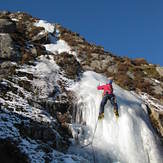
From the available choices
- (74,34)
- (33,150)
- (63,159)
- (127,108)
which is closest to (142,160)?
(127,108)

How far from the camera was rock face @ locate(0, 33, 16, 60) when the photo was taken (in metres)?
18.4

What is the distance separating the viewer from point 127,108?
16906 mm

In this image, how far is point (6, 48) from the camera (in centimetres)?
1903

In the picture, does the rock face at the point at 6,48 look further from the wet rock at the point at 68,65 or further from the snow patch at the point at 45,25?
the snow patch at the point at 45,25

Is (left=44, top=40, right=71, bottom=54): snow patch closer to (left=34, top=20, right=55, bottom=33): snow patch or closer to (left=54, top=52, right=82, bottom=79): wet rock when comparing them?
(left=54, top=52, right=82, bottom=79): wet rock

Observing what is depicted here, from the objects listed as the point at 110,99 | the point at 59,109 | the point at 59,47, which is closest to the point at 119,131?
the point at 110,99

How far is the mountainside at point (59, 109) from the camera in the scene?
12.1 metres

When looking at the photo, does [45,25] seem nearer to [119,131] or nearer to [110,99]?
[110,99]

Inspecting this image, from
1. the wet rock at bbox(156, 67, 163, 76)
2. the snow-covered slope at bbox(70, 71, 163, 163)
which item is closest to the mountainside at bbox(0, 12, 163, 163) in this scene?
the snow-covered slope at bbox(70, 71, 163, 163)

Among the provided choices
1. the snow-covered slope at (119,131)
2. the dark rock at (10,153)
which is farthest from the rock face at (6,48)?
the dark rock at (10,153)

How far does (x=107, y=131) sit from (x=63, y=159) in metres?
3.93

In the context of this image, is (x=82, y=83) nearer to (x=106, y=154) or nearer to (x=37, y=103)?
(x=37, y=103)

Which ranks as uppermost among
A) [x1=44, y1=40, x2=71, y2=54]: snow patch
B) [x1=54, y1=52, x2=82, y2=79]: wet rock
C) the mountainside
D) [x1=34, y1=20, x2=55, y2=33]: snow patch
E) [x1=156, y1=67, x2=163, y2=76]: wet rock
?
[x1=34, y1=20, x2=55, y2=33]: snow patch

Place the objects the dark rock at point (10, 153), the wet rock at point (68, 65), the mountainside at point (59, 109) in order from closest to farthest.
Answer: the dark rock at point (10, 153) < the mountainside at point (59, 109) < the wet rock at point (68, 65)
